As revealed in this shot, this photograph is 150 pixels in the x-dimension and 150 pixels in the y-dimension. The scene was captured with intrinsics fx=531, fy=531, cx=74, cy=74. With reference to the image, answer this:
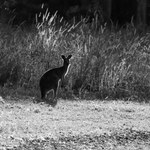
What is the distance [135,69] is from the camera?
40.9 feet

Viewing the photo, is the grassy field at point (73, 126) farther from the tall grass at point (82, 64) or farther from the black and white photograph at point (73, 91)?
the tall grass at point (82, 64)

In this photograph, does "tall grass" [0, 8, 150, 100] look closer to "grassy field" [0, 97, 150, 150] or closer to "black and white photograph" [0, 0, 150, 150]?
"black and white photograph" [0, 0, 150, 150]

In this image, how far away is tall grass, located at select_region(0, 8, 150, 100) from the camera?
1159cm

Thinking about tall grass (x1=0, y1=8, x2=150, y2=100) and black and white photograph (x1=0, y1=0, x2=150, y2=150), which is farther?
tall grass (x1=0, y1=8, x2=150, y2=100)

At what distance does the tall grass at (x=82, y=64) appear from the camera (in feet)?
38.0

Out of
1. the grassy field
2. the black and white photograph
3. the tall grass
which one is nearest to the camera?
the grassy field

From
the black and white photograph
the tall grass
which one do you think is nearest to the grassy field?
the black and white photograph

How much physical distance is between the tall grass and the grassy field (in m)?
1.00

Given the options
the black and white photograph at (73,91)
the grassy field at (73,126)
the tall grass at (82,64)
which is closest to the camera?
the grassy field at (73,126)

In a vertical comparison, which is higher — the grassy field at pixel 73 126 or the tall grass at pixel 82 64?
the tall grass at pixel 82 64

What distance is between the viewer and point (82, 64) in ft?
39.0

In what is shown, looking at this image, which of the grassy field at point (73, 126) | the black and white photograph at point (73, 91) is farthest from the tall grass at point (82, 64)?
the grassy field at point (73, 126)

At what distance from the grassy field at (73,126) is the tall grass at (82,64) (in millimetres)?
999

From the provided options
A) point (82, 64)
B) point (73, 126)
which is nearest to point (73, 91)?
point (82, 64)
